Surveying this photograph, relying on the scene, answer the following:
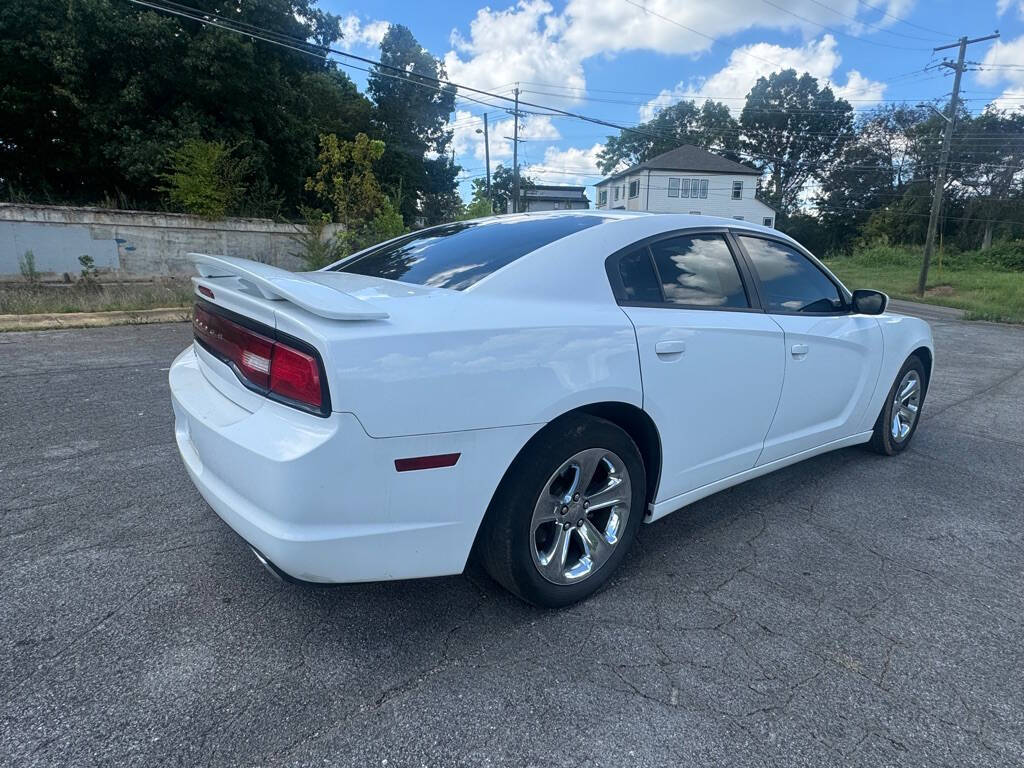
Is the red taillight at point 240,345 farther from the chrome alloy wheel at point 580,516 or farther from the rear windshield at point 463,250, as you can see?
the chrome alloy wheel at point 580,516

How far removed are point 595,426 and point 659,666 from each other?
34.0 inches

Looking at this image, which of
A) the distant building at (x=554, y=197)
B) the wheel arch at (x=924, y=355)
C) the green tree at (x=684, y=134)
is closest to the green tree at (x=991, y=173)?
the green tree at (x=684, y=134)

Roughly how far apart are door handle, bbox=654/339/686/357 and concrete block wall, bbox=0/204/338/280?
44.5 ft

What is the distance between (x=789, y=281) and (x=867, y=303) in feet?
2.50

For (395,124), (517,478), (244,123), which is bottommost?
(517,478)

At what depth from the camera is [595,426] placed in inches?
89.9

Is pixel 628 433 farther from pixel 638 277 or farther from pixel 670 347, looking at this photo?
pixel 638 277

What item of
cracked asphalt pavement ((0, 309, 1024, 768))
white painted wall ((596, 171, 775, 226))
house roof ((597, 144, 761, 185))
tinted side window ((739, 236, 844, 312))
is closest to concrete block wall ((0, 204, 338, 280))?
cracked asphalt pavement ((0, 309, 1024, 768))

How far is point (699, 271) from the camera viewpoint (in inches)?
113

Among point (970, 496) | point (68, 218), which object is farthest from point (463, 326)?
point (68, 218)

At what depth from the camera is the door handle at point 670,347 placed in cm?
245

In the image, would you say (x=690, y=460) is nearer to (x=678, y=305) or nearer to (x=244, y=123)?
(x=678, y=305)

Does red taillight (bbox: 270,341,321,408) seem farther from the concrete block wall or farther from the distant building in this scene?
the distant building

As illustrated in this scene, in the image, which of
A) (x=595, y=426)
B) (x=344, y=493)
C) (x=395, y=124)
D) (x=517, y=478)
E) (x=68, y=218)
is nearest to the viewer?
(x=344, y=493)
